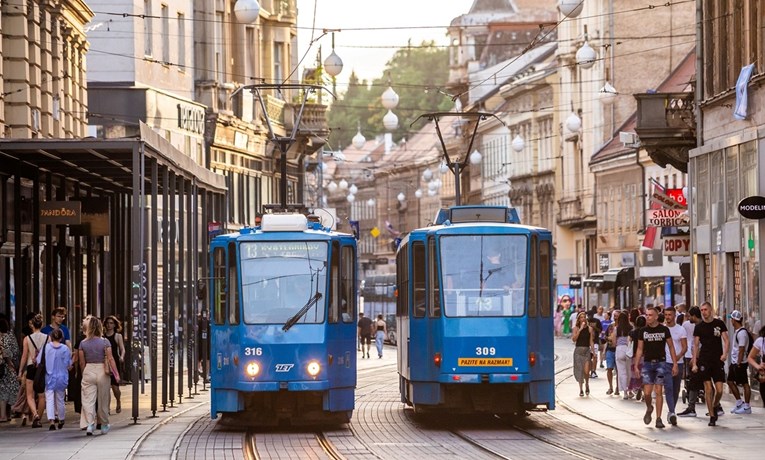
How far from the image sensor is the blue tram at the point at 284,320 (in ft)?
92.3

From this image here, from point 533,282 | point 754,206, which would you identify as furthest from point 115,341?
point 754,206

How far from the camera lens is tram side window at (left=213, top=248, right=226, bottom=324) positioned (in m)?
28.6

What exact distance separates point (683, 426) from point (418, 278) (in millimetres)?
4404

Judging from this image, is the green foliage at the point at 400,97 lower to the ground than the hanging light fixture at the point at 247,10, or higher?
higher

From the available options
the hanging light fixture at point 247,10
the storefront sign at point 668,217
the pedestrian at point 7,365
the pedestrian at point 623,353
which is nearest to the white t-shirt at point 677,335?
the pedestrian at point 623,353

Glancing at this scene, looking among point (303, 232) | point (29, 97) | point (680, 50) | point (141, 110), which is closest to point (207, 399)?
point (29, 97)

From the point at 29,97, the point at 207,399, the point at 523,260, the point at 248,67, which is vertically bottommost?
the point at 207,399

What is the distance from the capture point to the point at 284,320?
92.9 feet

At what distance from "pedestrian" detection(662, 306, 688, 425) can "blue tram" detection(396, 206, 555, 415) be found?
1679mm

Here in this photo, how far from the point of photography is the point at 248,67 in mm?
72750

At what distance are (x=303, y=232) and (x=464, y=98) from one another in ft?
372

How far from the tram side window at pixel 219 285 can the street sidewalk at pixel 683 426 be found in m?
5.59

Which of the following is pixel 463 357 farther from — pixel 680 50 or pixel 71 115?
pixel 680 50

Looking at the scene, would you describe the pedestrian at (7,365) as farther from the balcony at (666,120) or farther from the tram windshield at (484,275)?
the balcony at (666,120)
